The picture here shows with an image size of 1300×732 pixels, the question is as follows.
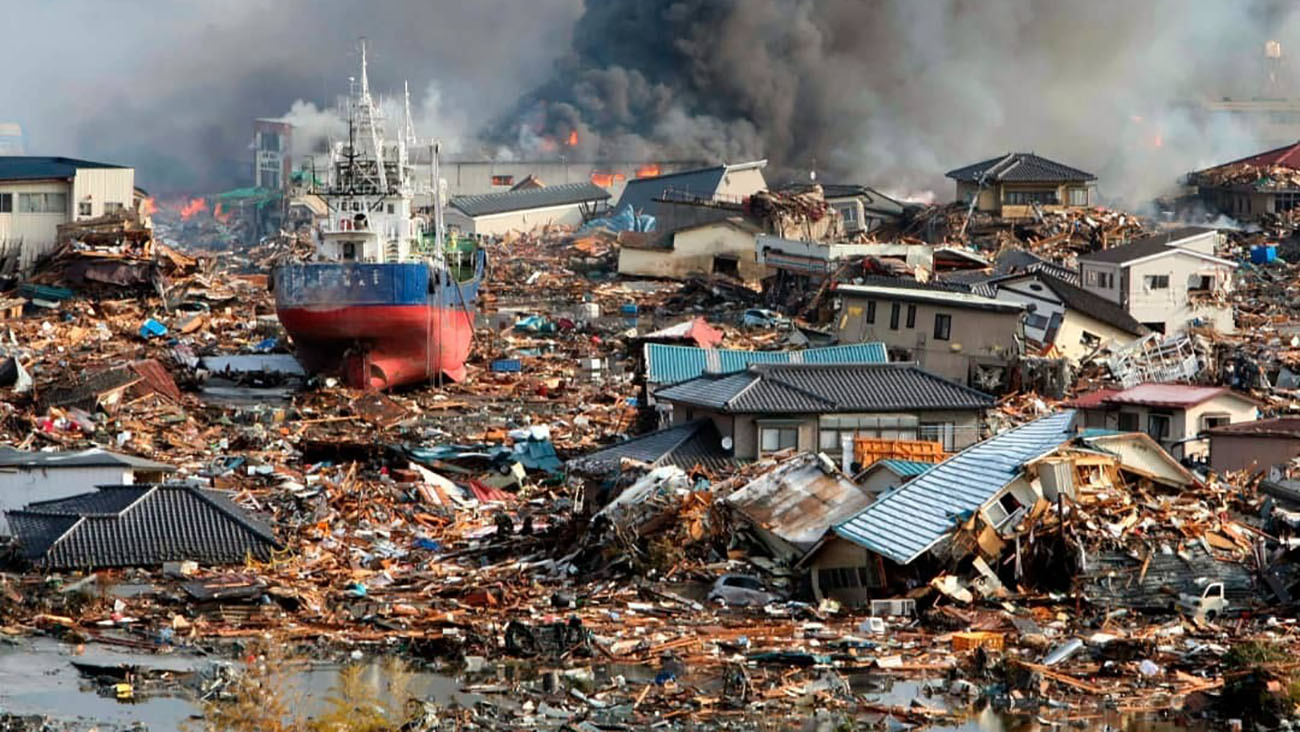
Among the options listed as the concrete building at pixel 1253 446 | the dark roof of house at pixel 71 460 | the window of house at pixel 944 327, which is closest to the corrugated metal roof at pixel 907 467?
the concrete building at pixel 1253 446

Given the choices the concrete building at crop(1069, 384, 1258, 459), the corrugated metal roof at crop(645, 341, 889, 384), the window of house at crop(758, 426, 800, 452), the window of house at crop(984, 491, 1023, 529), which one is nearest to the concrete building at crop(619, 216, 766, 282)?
the corrugated metal roof at crop(645, 341, 889, 384)

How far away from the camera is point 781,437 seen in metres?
23.1

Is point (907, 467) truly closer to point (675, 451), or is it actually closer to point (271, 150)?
point (675, 451)

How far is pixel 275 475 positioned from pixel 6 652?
Result: 26.1 ft

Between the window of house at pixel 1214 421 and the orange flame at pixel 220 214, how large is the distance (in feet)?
176

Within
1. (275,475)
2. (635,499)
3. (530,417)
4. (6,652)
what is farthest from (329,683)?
(530,417)

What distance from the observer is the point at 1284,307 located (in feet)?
132

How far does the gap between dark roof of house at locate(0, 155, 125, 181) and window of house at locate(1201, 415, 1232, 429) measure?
2787 centimetres

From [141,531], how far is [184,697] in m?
5.03

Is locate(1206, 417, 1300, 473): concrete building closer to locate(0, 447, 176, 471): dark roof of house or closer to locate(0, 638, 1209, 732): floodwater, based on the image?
locate(0, 638, 1209, 732): floodwater

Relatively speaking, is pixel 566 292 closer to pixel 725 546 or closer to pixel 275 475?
pixel 275 475

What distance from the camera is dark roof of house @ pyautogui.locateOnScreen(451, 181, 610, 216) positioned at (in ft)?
200

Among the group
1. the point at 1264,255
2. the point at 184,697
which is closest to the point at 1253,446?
the point at 184,697

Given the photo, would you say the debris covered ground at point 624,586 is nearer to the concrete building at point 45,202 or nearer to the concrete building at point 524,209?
the concrete building at point 45,202
